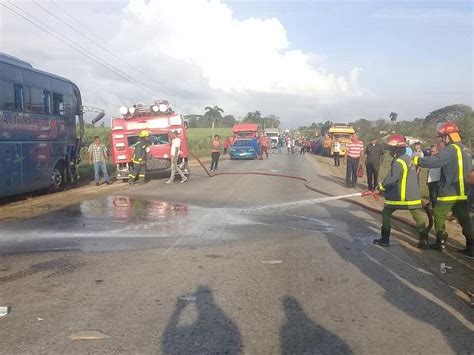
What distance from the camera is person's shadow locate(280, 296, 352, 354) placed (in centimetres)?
396

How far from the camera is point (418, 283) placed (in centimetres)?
588

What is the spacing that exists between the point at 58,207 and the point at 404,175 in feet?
27.1

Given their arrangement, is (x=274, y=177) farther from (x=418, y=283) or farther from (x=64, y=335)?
(x=64, y=335)

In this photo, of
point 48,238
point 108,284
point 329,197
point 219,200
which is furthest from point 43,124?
point 108,284

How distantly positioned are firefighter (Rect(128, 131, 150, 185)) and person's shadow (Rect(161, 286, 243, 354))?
496 inches

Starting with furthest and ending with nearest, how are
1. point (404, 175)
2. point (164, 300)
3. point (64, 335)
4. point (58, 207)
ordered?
point (58, 207) → point (404, 175) → point (164, 300) → point (64, 335)

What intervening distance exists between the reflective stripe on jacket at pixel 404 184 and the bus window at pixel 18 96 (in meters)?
10.1

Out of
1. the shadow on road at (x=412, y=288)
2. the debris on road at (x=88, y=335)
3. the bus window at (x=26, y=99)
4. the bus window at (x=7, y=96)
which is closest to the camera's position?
the debris on road at (x=88, y=335)

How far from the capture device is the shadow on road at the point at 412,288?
4477 mm

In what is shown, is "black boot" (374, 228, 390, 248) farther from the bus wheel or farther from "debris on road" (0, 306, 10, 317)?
the bus wheel

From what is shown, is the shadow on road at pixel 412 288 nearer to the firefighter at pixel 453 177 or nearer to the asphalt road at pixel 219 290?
the asphalt road at pixel 219 290

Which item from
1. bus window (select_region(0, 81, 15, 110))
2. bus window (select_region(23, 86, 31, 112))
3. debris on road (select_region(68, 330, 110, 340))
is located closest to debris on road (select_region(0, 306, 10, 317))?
debris on road (select_region(68, 330, 110, 340))

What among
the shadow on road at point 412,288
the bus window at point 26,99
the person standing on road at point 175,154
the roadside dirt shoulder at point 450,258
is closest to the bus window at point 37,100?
the bus window at point 26,99

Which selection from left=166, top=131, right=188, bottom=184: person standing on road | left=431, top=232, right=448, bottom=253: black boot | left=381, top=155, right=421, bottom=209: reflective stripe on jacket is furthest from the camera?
left=166, top=131, right=188, bottom=184: person standing on road
